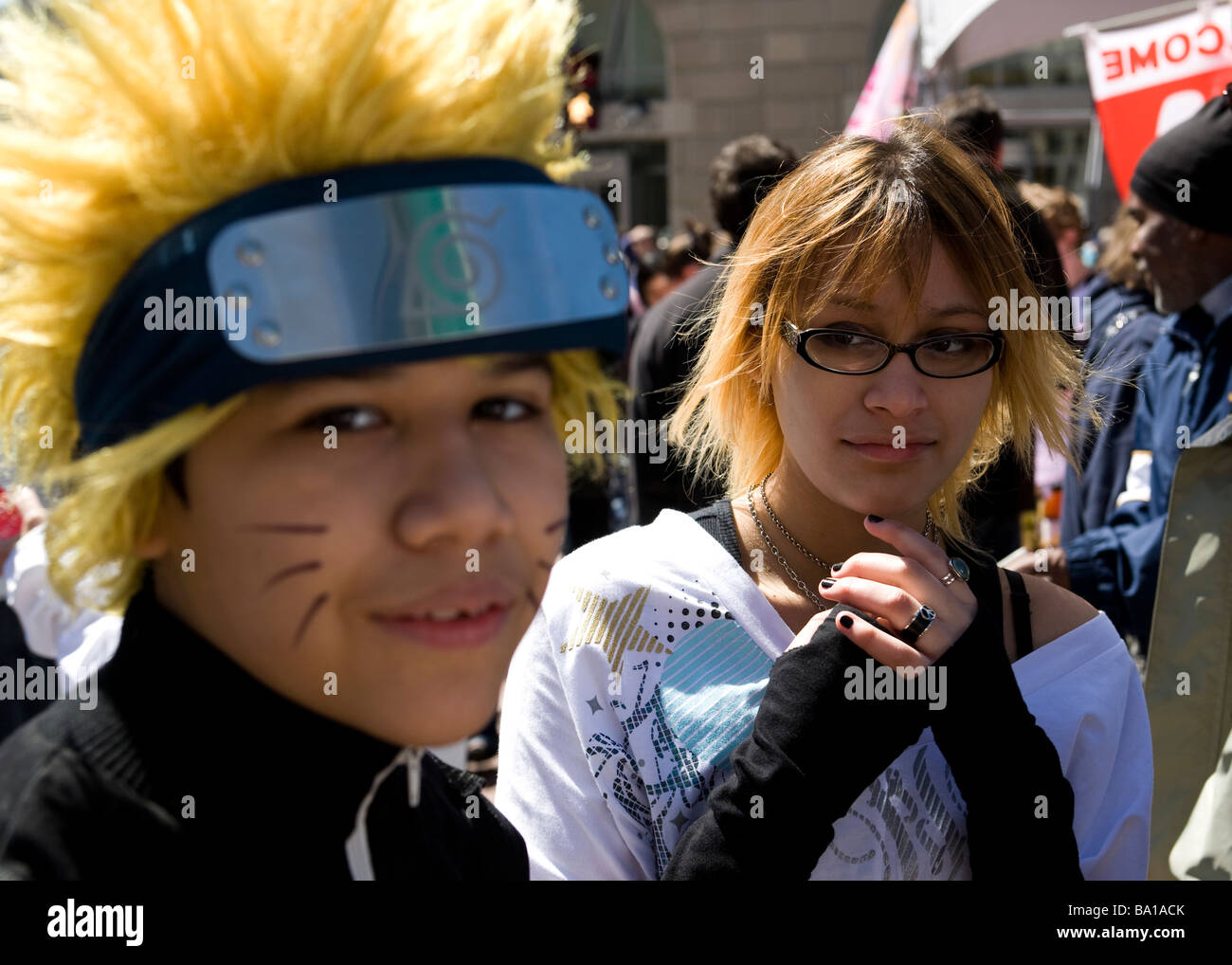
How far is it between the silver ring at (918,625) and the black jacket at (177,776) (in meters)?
0.62

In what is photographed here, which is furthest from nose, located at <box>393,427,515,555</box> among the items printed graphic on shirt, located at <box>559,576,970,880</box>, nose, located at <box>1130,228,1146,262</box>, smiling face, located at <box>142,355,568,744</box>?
nose, located at <box>1130,228,1146,262</box>

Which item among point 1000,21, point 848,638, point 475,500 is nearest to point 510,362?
point 475,500

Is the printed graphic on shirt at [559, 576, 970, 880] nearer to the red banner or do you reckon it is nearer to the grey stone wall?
the red banner

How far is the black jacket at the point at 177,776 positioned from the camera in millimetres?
921

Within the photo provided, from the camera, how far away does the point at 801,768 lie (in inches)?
52.9

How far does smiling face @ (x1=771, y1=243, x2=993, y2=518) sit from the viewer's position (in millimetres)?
1664

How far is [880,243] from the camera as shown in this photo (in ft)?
5.44

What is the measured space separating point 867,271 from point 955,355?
0.17 meters

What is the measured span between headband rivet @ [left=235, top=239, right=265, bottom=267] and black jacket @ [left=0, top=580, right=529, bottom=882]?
12.3 inches

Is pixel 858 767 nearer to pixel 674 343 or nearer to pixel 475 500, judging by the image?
pixel 475 500

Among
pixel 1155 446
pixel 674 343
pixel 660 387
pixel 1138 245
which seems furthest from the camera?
pixel 660 387

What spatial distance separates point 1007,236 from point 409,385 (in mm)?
1079
